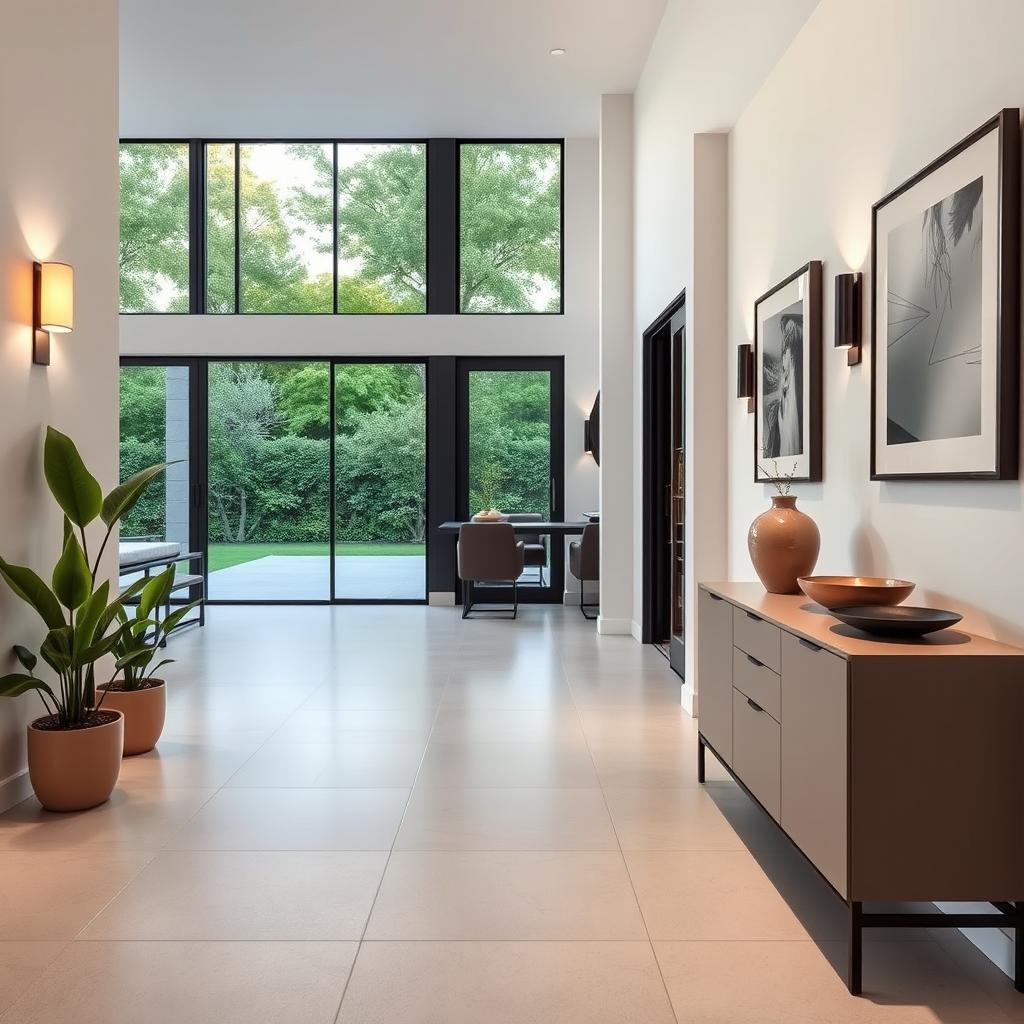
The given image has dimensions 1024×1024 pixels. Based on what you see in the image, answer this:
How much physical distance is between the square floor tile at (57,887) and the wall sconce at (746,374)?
3.19 metres

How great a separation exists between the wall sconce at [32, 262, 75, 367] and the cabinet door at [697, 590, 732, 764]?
2.68 m

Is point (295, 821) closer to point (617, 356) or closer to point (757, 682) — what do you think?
point (757, 682)

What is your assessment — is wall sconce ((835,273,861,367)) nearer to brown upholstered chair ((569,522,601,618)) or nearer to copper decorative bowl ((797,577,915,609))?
copper decorative bowl ((797,577,915,609))

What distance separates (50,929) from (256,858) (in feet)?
2.04

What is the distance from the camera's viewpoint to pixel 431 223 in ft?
29.7

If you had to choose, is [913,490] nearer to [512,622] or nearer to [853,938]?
[853,938]

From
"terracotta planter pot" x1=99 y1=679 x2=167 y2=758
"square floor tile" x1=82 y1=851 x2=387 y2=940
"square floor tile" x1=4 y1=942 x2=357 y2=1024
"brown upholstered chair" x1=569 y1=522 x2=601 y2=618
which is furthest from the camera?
"brown upholstered chair" x1=569 y1=522 x2=601 y2=618

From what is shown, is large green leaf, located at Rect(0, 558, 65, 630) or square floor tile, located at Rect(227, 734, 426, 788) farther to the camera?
square floor tile, located at Rect(227, 734, 426, 788)

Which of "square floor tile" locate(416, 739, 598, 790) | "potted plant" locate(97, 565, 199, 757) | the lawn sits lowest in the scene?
"square floor tile" locate(416, 739, 598, 790)

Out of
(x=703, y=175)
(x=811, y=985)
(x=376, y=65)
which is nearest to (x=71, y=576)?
(x=811, y=985)

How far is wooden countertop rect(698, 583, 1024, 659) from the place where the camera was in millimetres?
2086

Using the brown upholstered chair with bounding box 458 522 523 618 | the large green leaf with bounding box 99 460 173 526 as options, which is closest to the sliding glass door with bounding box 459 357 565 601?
the brown upholstered chair with bounding box 458 522 523 618

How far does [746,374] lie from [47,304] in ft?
9.94

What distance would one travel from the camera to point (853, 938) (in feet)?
6.98
